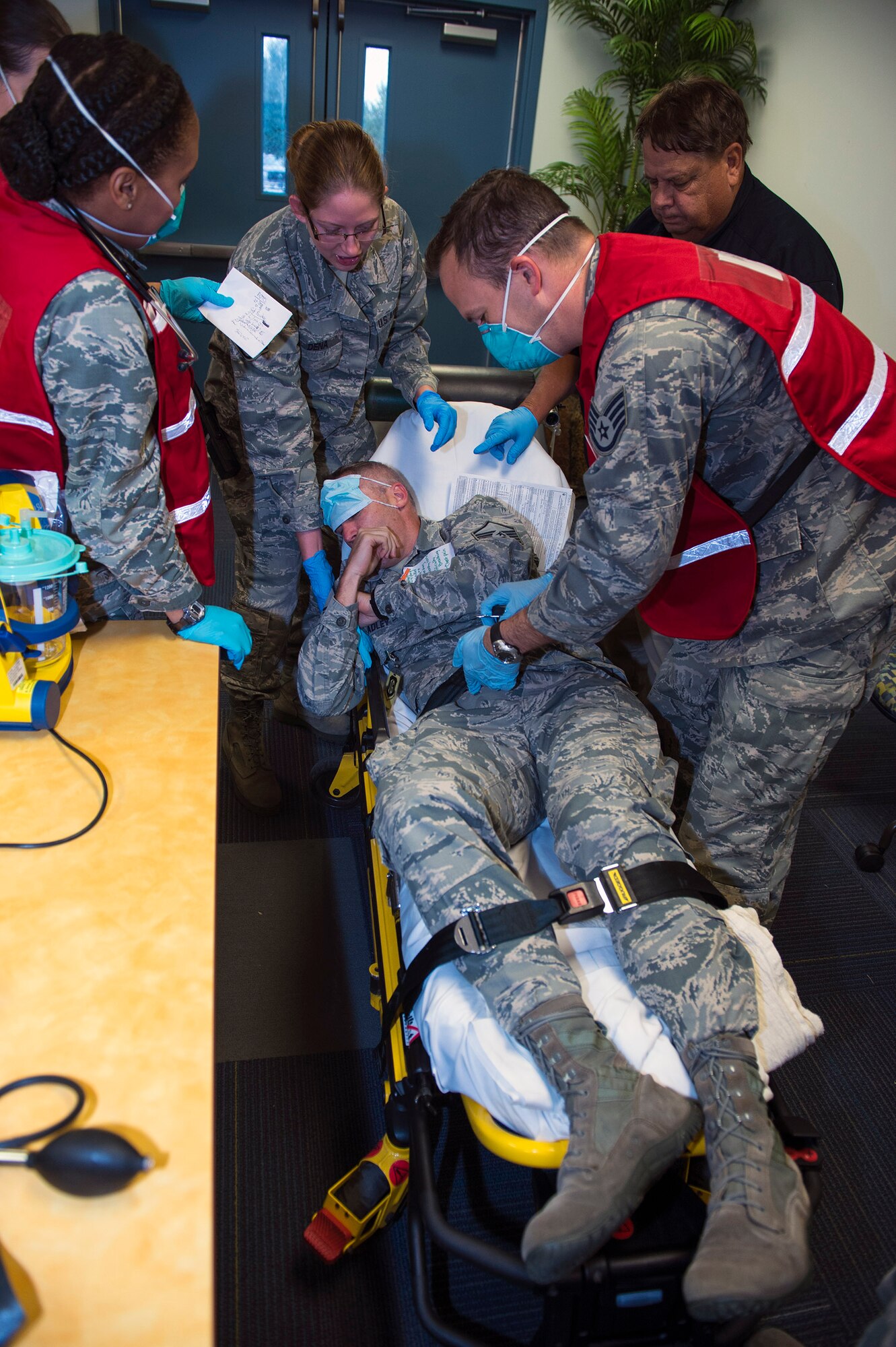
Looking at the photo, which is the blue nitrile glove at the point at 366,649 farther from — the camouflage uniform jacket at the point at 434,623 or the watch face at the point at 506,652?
the watch face at the point at 506,652

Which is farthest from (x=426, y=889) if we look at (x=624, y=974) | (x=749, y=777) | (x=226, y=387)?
(x=226, y=387)

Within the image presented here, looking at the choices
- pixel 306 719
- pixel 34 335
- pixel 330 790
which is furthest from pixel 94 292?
pixel 306 719

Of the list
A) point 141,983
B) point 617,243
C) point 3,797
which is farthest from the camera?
point 617,243

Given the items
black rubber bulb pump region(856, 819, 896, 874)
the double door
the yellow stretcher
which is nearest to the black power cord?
the yellow stretcher

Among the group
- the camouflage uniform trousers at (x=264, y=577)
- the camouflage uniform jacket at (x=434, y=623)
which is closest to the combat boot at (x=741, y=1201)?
the camouflage uniform jacket at (x=434, y=623)

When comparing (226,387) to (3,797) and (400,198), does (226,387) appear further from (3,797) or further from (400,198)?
(400,198)

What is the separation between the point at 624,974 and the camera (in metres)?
1.27

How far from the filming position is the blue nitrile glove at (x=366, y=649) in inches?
76.4

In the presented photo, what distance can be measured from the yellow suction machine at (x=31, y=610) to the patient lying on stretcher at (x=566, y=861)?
1.79 feet

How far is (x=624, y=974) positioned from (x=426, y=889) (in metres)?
0.32

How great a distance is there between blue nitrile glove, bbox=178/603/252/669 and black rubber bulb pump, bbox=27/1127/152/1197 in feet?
3.03

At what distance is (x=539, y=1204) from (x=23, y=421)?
4.38 ft

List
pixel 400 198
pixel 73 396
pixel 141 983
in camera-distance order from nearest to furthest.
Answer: pixel 141 983 < pixel 73 396 < pixel 400 198

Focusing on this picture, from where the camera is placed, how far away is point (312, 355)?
84.3 inches
